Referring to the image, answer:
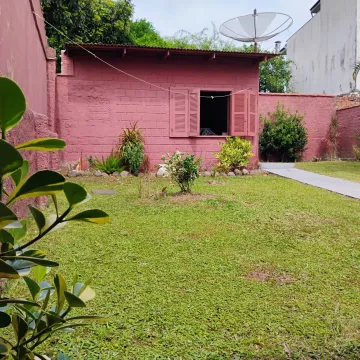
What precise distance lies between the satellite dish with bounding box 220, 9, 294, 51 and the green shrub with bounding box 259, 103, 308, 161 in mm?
2753

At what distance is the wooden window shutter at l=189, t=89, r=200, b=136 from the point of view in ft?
36.2

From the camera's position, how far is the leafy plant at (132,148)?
403 inches

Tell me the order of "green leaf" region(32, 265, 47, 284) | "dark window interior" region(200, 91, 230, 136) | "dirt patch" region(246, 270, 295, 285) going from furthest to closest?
"dark window interior" region(200, 91, 230, 136)
"dirt patch" region(246, 270, 295, 285)
"green leaf" region(32, 265, 47, 284)

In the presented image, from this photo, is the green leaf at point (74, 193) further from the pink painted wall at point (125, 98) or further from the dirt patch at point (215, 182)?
the pink painted wall at point (125, 98)

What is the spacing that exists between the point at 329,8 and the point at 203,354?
68.2 feet

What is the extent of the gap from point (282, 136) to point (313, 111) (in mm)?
1900

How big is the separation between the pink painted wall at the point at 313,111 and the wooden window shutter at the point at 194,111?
359 cm

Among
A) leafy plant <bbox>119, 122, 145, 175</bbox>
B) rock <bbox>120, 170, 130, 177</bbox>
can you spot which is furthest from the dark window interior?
rock <bbox>120, 170, 130, 177</bbox>

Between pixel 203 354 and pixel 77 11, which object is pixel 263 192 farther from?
pixel 77 11

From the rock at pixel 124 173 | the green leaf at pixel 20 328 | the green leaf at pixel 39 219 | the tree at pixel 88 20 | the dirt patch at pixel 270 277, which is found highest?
the tree at pixel 88 20

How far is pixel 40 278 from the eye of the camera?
3.38 feet

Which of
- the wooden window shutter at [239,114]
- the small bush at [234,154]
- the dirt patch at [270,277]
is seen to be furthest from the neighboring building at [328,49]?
the dirt patch at [270,277]

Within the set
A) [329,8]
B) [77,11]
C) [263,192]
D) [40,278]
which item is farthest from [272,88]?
[40,278]

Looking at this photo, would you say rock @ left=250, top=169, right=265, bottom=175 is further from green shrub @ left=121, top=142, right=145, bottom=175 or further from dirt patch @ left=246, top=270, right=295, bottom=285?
dirt patch @ left=246, top=270, right=295, bottom=285
